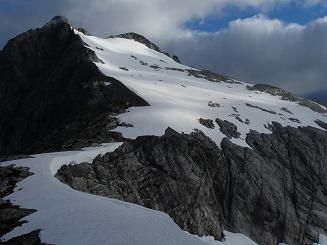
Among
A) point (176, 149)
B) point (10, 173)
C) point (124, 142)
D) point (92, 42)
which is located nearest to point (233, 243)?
point (176, 149)

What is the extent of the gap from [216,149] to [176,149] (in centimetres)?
684

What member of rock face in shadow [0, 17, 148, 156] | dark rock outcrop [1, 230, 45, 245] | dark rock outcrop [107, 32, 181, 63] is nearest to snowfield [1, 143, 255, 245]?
dark rock outcrop [1, 230, 45, 245]

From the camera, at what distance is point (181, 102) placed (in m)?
66.1

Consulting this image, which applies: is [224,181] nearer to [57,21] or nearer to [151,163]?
[151,163]

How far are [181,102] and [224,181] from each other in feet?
61.0

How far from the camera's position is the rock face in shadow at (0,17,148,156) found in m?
51.4

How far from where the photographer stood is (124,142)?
44500 millimetres

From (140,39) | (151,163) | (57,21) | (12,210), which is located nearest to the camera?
(12,210)

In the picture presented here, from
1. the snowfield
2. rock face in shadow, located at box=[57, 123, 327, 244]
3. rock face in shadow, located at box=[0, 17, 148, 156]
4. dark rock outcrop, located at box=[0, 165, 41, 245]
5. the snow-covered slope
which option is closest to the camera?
the snowfield

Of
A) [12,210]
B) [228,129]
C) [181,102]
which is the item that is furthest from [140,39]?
[12,210]

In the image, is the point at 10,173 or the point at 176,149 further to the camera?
the point at 176,149

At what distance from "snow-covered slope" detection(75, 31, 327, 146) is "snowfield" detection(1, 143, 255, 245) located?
73.7 ft

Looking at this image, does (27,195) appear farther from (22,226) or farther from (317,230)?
(317,230)

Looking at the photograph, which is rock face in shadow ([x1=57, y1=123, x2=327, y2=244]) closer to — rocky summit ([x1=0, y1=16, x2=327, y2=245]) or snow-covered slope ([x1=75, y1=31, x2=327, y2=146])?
rocky summit ([x1=0, y1=16, x2=327, y2=245])
